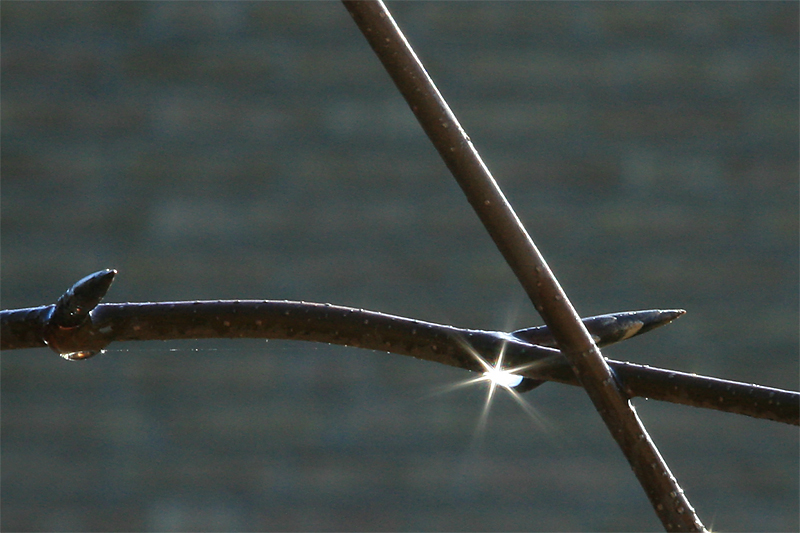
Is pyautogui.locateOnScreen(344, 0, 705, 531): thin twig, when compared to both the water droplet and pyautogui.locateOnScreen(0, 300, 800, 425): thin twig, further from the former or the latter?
the water droplet

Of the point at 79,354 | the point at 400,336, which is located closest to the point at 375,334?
the point at 400,336

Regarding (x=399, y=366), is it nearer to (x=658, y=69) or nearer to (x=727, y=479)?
(x=727, y=479)

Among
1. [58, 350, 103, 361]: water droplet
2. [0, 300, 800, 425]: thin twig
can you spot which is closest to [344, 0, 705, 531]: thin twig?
[0, 300, 800, 425]: thin twig

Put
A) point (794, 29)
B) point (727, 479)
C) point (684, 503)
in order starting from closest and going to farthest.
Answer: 1. point (684, 503)
2. point (727, 479)
3. point (794, 29)

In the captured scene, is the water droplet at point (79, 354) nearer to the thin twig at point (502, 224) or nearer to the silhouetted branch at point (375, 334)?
the silhouetted branch at point (375, 334)

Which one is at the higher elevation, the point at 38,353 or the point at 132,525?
the point at 38,353

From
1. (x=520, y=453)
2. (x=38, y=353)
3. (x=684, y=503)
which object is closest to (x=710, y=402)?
(x=684, y=503)
